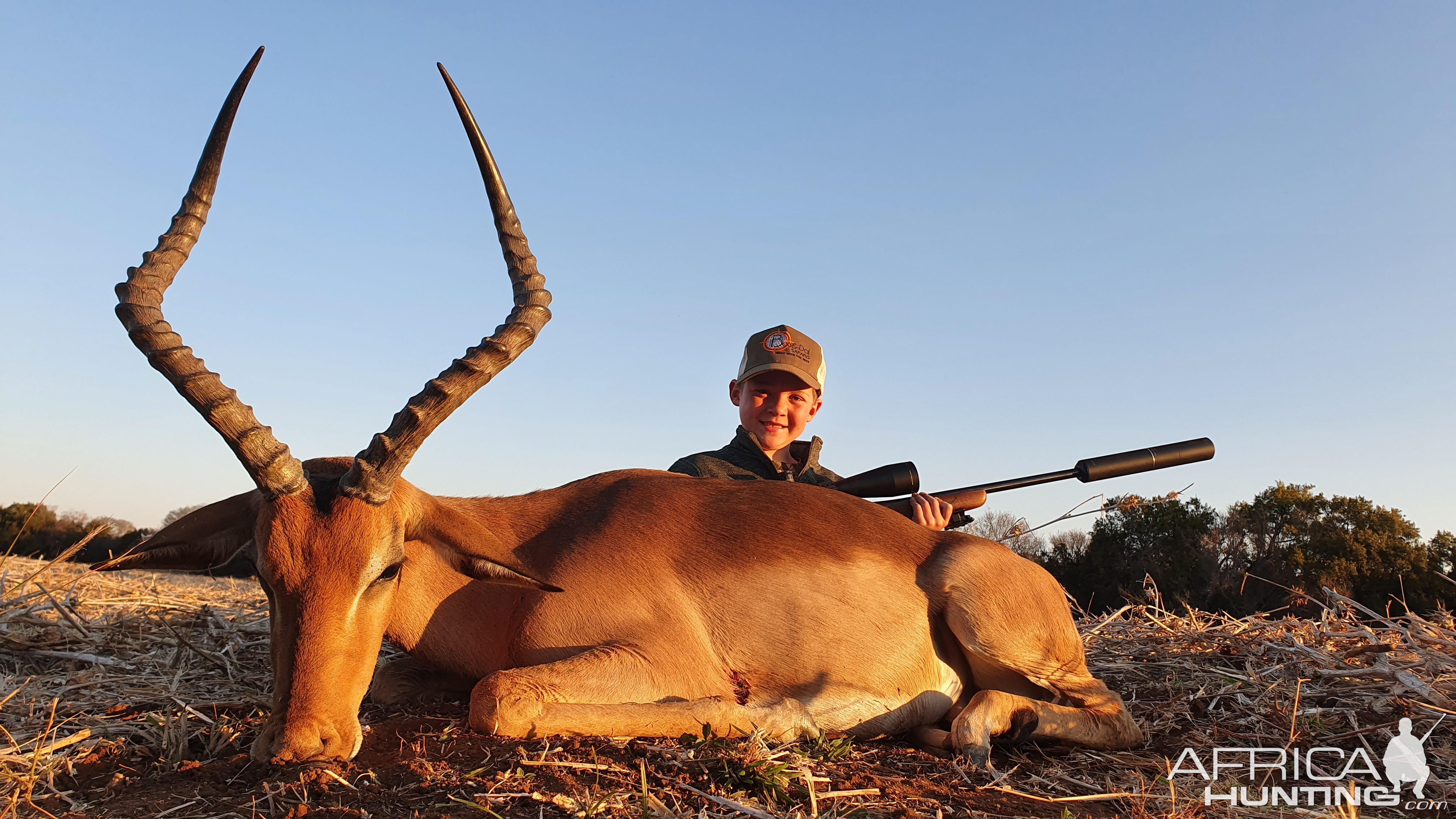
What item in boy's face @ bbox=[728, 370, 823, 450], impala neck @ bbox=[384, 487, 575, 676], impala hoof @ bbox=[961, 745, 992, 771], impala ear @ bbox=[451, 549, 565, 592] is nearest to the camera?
impala hoof @ bbox=[961, 745, 992, 771]

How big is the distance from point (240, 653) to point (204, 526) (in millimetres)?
2068

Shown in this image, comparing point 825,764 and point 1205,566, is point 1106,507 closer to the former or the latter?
point 825,764

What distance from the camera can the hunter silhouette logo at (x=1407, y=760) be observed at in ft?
13.0

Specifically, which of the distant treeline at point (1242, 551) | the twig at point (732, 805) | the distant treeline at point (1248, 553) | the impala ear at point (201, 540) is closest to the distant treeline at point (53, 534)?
the distant treeline at point (1242, 551)

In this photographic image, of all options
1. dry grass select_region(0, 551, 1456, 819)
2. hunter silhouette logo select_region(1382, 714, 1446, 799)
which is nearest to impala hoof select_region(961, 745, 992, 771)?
dry grass select_region(0, 551, 1456, 819)

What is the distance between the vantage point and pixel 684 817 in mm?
3049

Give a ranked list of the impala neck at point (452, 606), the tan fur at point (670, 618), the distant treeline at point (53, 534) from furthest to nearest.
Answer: the distant treeline at point (53, 534) < the impala neck at point (452, 606) < the tan fur at point (670, 618)

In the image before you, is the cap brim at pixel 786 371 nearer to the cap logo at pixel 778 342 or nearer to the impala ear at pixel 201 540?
the cap logo at pixel 778 342

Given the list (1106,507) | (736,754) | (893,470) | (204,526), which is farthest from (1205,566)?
(204,526)

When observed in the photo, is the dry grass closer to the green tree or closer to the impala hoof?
the impala hoof

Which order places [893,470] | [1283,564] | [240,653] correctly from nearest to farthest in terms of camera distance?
1. [240,653]
2. [893,470]
3. [1283,564]

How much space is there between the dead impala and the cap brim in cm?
249

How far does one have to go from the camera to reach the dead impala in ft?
12.8

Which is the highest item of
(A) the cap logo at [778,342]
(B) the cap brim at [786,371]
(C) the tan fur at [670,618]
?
(A) the cap logo at [778,342]
